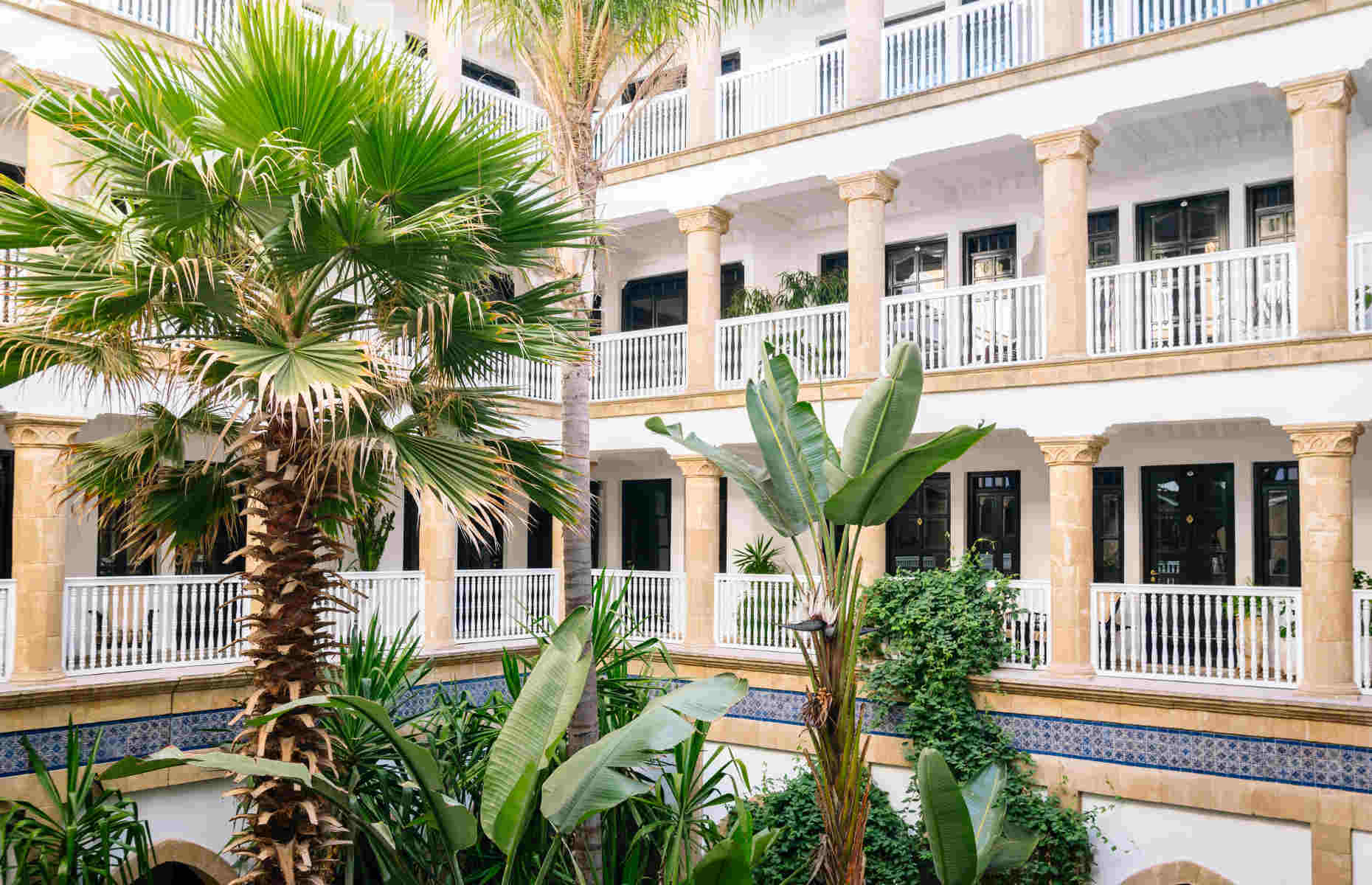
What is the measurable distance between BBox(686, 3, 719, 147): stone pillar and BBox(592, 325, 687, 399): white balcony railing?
2380 mm

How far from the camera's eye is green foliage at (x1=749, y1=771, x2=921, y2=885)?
9953mm

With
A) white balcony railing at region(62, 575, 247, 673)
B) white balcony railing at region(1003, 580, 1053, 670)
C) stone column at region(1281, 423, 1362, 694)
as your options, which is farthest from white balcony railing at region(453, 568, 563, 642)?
stone column at region(1281, 423, 1362, 694)

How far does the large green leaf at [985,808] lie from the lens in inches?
287

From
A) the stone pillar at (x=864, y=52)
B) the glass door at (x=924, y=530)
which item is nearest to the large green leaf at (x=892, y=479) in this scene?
the stone pillar at (x=864, y=52)

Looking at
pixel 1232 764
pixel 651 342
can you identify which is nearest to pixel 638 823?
pixel 1232 764

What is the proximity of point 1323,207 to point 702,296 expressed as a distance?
21.1 ft

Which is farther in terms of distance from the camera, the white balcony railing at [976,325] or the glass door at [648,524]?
the glass door at [648,524]

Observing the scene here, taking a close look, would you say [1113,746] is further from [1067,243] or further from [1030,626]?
[1067,243]

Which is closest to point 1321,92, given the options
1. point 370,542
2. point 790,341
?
point 790,341

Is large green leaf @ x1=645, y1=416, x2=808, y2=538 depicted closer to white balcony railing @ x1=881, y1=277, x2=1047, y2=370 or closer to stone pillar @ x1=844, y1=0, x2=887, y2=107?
white balcony railing @ x1=881, y1=277, x2=1047, y2=370

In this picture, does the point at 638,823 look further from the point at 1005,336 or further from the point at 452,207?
the point at 1005,336

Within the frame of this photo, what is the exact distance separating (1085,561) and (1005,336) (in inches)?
104

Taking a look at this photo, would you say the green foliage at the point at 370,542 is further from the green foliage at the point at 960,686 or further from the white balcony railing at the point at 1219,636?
the white balcony railing at the point at 1219,636

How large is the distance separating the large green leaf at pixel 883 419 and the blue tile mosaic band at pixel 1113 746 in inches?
181
